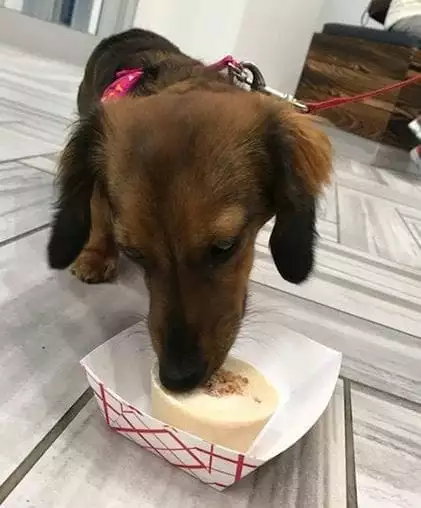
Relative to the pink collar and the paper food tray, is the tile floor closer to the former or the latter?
the paper food tray

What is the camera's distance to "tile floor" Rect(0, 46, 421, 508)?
2.44 ft

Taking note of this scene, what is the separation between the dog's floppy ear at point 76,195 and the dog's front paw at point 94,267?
0.17 metres

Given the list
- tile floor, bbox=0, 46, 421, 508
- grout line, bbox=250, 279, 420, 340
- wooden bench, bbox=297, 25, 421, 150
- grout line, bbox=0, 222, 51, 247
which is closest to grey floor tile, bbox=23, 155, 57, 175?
tile floor, bbox=0, 46, 421, 508

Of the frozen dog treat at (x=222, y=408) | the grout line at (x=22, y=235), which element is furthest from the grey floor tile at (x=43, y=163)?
the frozen dog treat at (x=222, y=408)

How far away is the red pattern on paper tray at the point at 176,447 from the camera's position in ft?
2.31

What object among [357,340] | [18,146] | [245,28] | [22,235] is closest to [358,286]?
[357,340]

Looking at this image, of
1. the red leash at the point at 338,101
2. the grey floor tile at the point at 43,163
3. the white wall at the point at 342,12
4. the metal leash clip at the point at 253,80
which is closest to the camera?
the metal leash clip at the point at 253,80

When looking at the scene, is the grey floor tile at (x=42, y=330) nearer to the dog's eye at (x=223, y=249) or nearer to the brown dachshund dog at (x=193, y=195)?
the brown dachshund dog at (x=193, y=195)

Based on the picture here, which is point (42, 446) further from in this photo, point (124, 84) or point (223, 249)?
point (124, 84)

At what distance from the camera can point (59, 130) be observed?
8.42 feet

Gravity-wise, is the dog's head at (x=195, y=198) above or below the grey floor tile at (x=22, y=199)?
above

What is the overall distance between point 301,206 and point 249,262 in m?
0.11

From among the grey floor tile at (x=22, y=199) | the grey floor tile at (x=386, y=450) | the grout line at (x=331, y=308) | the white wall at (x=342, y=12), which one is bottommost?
the grey floor tile at (x=22, y=199)

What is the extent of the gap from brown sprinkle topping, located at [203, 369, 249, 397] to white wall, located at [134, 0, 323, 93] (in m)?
3.53
